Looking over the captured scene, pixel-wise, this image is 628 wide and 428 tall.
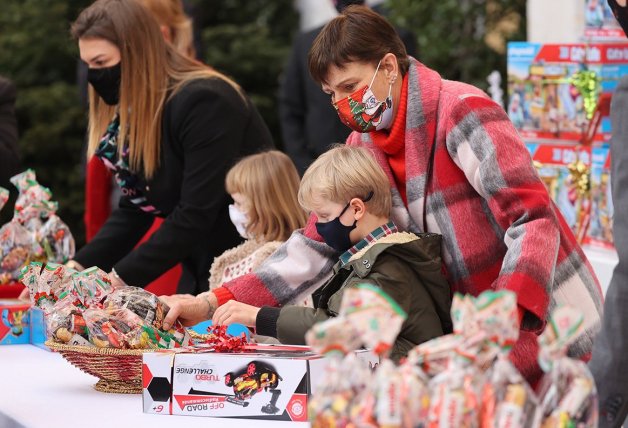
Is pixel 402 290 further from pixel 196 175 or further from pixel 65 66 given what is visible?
pixel 65 66

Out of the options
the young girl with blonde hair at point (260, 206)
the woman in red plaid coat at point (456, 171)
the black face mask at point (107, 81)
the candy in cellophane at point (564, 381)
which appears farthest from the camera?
the black face mask at point (107, 81)

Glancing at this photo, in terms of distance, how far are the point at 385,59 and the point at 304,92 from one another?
127 inches

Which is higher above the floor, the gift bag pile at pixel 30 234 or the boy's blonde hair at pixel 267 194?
the boy's blonde hair at pixel 267 194

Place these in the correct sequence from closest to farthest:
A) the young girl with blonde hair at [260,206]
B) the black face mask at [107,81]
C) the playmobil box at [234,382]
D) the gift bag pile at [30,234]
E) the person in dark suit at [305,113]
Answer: the playmobil box at [234,382] → the young girl with blonde hair at [260,206] → the black face mask at [107,81] → the gift bag pile at [30,234] → the person in dark suit at [305,113]

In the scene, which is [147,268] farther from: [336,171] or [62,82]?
[62,82]

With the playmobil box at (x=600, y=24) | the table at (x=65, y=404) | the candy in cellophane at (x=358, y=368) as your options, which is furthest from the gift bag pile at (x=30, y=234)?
the candy in cellophane at (x=358, y=368)

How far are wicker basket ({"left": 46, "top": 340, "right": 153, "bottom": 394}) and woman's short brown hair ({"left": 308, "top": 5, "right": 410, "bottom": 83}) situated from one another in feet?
2.55

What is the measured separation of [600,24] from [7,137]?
2.38 metres

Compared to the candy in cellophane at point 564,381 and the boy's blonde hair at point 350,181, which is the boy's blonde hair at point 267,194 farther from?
the candy in cellophane at point 564,381

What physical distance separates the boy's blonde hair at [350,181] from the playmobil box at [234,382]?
1.38ft

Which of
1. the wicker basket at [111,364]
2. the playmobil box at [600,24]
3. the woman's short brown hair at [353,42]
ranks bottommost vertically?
the wicker basket at [111,364]

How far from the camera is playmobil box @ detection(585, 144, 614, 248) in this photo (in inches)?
156

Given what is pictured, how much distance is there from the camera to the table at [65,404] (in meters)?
2.28

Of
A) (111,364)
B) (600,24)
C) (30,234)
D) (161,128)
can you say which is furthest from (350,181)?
(600,24)
